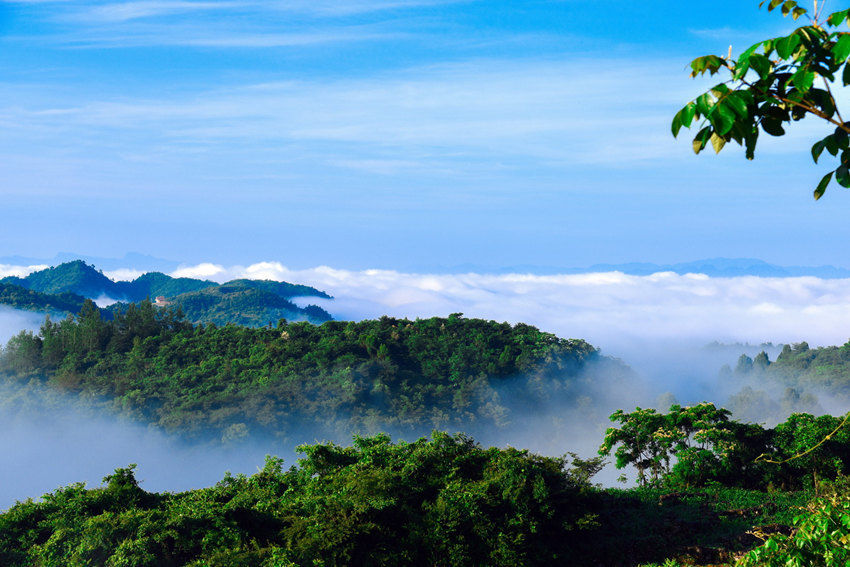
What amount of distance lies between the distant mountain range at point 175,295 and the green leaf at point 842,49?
295 ft

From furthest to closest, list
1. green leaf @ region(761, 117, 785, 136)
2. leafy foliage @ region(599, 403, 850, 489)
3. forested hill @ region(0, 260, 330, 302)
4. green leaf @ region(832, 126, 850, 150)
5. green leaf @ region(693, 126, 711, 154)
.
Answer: forested hill @ region(0, 260, 330, 302) → leafy foliage @ region(599, 403, 850, 489) → green leaf @ region(832, 126, 850, 150) → green leaf @ region(761, 117, 785, 136) → green leaf @ region(693, 126, 711, 154)

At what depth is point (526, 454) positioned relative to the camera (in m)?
20.2

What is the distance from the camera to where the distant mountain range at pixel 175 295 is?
355ft

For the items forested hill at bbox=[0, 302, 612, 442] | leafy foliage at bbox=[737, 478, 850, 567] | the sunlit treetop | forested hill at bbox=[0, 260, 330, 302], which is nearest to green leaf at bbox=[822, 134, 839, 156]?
the sunlit treetop

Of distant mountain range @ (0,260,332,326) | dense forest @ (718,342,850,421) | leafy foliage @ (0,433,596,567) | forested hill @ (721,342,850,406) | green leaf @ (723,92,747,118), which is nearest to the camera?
green leaf @ (723,92,747,118)

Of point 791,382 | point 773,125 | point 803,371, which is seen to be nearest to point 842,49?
point 773,125

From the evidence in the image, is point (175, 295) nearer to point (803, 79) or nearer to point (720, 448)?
point (720, 448)

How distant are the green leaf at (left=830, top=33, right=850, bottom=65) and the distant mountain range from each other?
295ft

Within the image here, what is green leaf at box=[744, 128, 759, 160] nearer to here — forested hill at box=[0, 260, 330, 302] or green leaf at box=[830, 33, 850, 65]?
green leaf at box=[830, 33, 850, 65]

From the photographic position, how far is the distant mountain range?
10819cm

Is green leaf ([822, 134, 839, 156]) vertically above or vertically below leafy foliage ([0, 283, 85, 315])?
below

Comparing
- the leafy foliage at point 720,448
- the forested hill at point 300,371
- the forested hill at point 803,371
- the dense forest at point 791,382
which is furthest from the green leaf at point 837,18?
the forested hill at point 803,371

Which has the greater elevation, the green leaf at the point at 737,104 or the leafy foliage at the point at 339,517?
the green leaf at the point at 737,104

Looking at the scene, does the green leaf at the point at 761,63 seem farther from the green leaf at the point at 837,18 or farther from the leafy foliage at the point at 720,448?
the leafy foliage at the point at 720,448
